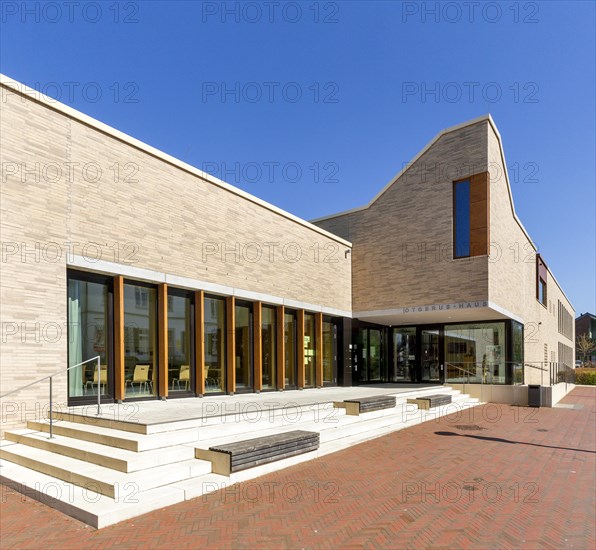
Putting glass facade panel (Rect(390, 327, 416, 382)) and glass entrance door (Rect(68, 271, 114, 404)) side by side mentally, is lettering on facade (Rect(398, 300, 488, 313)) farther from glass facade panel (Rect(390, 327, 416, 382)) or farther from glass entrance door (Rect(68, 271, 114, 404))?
glass entrance door (Rect(68, 271, 114, 404))

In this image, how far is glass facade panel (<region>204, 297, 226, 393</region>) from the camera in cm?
1377

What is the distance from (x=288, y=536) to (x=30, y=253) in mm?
7404

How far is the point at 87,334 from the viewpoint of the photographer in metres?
10.8

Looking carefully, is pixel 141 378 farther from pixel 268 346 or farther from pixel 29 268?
pixel 268 346

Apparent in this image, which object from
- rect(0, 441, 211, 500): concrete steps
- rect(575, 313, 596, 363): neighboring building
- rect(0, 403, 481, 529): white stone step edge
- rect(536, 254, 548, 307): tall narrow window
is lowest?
rect(575, 313, 596, 363): neighboring building

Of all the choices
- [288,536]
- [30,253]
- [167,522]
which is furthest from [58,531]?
[30,253]

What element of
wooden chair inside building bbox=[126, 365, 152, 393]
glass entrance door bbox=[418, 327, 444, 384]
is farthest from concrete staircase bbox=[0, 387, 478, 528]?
glass entrance door bbox=[418, 327, 444, 384]

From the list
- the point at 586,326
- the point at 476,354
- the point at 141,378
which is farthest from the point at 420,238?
the point at 586,326

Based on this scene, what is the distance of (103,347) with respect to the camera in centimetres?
1112

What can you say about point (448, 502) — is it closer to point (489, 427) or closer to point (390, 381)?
point (489, 427)

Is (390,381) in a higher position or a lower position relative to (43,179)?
lower

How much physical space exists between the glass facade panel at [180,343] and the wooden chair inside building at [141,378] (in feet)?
2.15

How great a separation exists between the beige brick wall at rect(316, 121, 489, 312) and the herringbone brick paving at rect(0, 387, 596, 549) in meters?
8.85

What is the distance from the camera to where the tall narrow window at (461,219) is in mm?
17453
